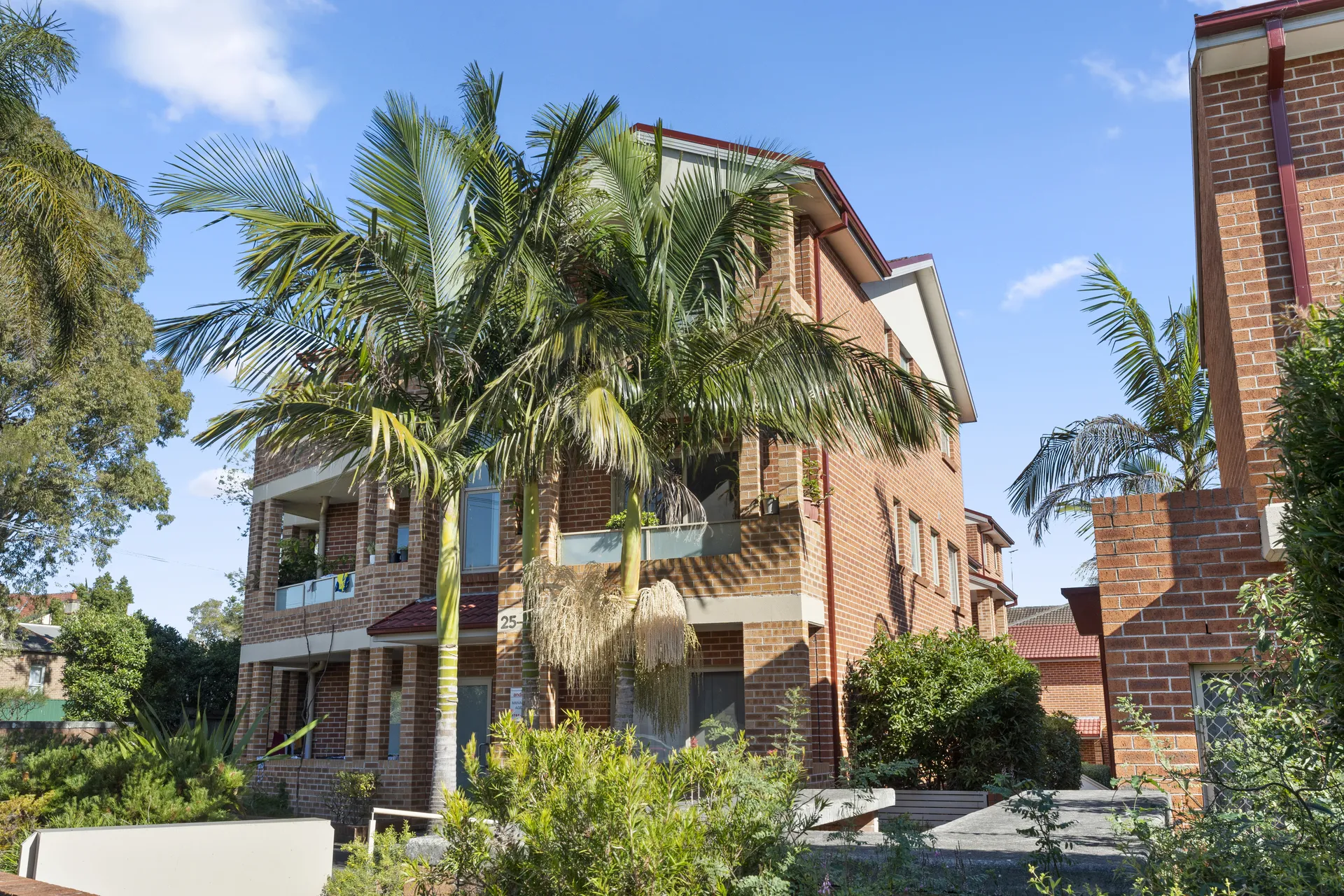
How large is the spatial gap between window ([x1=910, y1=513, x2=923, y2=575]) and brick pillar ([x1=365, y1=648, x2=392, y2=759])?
30.4 ft

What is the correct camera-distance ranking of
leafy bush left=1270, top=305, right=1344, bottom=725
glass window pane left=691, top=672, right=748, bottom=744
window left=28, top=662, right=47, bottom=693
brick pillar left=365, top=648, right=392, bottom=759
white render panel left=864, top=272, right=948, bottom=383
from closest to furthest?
1. leafy bush left=1270, top=305, right=1344, bottom=725
2. glass window pane left=691, top=672, right=748, bottom=744
3. brick pillar left=365, top=648, right=392, bottom=759
4. white render panel left=864, top=272, right=948, bottom=383
5. window left=28, top=662, right=47, bottom=693

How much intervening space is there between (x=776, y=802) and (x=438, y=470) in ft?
22.3

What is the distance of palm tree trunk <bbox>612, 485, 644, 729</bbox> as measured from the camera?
1209cm

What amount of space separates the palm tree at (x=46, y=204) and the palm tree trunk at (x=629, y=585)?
780cm

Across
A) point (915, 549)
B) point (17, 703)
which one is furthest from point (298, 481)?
point (17, 703)

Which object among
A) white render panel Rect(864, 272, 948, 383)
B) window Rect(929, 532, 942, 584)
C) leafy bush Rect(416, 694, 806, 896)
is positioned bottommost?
leafy bush Rect(416, 694, 806, 896)

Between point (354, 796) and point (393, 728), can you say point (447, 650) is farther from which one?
point (393, 728)

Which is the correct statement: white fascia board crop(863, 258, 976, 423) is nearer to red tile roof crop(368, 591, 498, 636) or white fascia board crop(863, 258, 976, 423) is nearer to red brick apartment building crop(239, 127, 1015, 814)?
red brick apartment building crop(239, 127, 1015, 814)

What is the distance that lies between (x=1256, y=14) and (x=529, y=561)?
363 inches

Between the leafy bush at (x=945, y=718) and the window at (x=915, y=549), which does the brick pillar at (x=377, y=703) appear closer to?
the leafy bush at (x=945, y=718)

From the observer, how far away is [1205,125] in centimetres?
878

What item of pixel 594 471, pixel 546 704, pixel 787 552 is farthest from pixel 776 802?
pixel 594 471

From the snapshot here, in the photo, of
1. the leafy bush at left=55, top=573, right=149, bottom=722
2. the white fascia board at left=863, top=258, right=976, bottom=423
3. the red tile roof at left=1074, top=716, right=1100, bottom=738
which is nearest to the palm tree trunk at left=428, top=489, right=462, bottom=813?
the white fascia board at left=863, top=258, right=976, bottom=423

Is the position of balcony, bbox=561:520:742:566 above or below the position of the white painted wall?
above
